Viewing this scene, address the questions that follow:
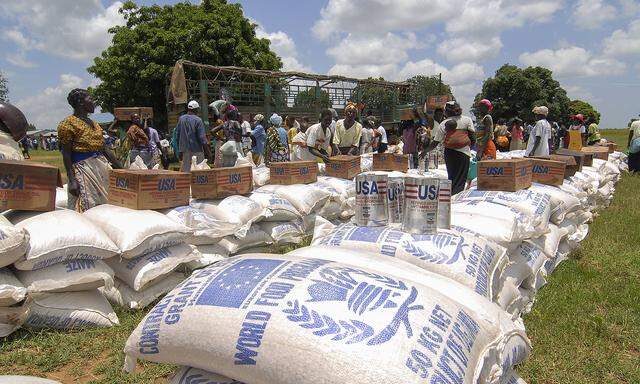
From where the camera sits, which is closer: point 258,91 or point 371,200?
point 371,200

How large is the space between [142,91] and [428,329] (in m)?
19.8

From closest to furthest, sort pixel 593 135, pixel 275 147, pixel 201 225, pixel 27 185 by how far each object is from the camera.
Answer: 1. pixel 27 185
2. pixel 201 225
3. pixel 275 147
4. pixel 593 135

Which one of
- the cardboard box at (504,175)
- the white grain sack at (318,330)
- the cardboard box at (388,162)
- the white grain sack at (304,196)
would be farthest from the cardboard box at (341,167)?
the white grain sack at (318,330)

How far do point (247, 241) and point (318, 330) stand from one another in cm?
297

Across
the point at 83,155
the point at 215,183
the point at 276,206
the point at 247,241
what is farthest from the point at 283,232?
the point at 83,155

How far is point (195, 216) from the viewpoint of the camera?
12.4 ft

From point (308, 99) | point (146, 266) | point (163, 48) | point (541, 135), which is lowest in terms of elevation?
point (146, 266)

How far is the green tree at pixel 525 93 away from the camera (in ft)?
111

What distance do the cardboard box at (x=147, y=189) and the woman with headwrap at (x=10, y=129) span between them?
29.6 inches

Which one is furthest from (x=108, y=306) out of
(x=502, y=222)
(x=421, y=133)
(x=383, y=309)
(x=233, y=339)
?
(x=421, y=133)

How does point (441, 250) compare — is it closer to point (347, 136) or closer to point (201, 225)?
point (201, 225)

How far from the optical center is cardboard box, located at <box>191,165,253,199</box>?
4.24 meters

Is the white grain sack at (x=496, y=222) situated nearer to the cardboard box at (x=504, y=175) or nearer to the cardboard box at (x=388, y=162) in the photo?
the cardboard box at (x=504, y=175)

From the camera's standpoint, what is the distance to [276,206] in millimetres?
4457
